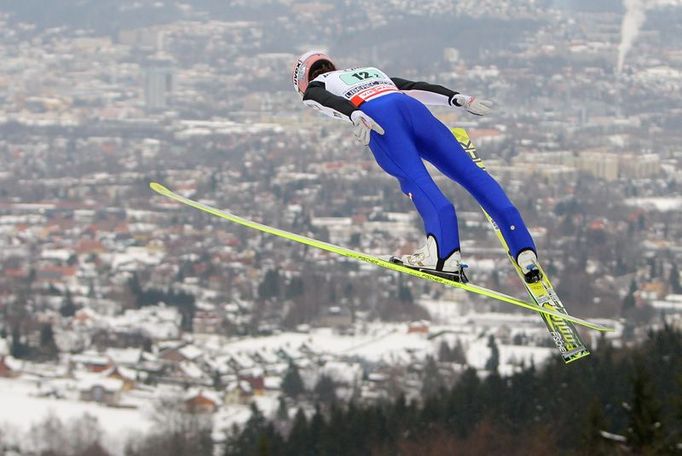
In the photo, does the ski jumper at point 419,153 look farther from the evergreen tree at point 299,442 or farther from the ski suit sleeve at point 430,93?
the evergreen tree at point 299,442

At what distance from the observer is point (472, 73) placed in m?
89.1

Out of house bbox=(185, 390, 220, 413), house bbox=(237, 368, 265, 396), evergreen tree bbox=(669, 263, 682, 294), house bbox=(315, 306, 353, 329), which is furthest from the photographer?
evergreen tree bbox=(669, 263, 682, 294)

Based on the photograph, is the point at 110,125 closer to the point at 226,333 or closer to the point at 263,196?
the point at 263,196

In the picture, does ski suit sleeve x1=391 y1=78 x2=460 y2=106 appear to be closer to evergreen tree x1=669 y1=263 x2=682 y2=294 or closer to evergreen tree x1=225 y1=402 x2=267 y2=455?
evergreen tree x1=225 y1=402 x2=267 y2=455

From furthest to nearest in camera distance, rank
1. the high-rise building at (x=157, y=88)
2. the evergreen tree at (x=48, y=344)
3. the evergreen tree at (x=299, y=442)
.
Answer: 1. the high-rise building at (x=157, y=88)
2. the evergreen tree at (x=48, y=344)
3. the evergreen tree at (x=299, y=442)

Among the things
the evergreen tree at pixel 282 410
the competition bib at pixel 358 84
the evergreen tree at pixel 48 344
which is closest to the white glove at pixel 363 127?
the competition bib at pixel 358 84

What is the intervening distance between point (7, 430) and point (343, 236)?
2911 cm

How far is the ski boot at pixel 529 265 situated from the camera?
24.2 ft

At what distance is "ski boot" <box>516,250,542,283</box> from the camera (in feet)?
24.2

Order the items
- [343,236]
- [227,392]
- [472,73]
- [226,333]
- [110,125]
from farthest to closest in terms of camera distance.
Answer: [110,125], [472,73], [343,236], [226,333], [227,392]

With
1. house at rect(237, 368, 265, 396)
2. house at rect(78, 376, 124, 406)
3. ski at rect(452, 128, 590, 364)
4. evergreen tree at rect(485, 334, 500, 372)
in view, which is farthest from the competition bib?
house at rect(78, 376, 124, 406)

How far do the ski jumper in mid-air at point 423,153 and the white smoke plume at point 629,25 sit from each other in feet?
277

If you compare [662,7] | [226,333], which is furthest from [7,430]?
[662,7]

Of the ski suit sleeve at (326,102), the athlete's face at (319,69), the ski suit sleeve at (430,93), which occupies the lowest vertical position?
the ski suit sleeve at (326,102)
